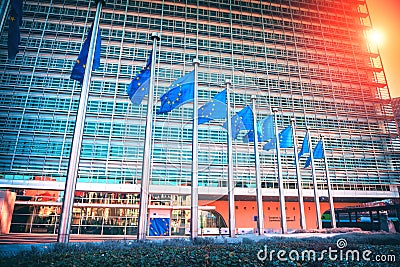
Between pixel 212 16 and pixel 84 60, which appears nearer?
pixel 84 60

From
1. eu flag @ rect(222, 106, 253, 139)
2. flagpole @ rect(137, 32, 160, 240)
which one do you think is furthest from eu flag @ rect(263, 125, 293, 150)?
flagpole @ rect(137, 32, 160, 240)

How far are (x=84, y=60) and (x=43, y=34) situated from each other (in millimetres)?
32232

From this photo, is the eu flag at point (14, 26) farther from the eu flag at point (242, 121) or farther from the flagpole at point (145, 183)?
the eu flag at point (242, 121)

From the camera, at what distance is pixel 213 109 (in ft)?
56.9

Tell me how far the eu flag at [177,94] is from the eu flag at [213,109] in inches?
63.5

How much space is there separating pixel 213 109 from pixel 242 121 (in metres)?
3.67

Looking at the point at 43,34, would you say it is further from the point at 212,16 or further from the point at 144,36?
the point at 212,16

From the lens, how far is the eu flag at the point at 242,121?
1936 centimetres

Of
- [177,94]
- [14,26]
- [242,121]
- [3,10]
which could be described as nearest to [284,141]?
[242,121]

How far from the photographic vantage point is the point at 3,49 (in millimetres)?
36500

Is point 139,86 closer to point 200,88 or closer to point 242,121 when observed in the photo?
point 242,121

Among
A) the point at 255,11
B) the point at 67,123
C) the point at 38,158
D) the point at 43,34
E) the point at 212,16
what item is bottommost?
the point at 38,158

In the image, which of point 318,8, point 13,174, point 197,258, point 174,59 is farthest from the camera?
point 318,8

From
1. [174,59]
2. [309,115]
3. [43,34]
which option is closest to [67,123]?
[43,34]
